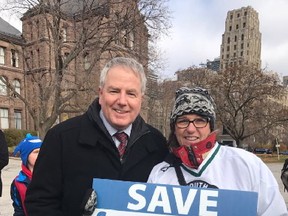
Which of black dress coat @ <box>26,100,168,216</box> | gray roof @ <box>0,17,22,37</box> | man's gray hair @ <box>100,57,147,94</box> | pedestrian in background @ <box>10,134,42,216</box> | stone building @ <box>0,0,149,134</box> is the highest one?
gray roof @ <box>0,17,22,37</box>

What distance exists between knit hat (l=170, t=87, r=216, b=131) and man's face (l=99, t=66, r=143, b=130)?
0.91ft

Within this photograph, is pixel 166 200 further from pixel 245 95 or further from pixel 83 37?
pixel 245 95

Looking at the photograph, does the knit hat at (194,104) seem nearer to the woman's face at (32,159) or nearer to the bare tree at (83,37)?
the woman's face at (32,159)

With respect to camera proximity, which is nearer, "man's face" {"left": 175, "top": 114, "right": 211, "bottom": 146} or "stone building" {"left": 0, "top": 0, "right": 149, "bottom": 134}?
"man's face" {"left": 175, "top": 114, "right": 211, "bottom": 146}

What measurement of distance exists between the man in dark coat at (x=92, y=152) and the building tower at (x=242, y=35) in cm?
9327

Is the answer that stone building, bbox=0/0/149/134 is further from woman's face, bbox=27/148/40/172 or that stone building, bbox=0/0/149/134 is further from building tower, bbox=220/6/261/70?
building tower, bbox=220/6/261/70

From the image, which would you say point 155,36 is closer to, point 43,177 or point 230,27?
point 43,177

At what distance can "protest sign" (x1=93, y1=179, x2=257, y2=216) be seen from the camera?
5.70ft

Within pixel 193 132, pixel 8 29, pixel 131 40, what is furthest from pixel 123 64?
pixel 8 29

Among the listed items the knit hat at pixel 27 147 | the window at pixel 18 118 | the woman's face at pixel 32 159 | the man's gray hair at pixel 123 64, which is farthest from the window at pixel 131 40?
the window at pixel 18 118

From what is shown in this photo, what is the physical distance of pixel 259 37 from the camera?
103m

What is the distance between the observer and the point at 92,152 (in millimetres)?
2037

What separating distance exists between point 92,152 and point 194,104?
0.72m

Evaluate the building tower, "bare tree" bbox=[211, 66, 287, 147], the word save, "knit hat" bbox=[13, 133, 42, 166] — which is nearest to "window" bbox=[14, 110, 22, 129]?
"bare tree" bbox=[211, 66, 287, 147]
